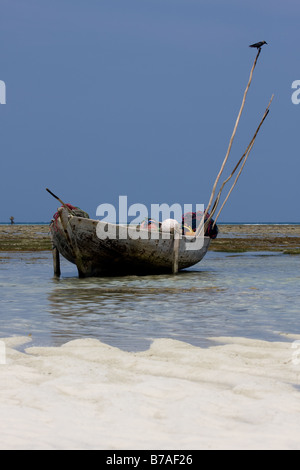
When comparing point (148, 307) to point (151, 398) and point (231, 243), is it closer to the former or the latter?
point (151, 398)

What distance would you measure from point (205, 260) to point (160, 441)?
21736 millimetres

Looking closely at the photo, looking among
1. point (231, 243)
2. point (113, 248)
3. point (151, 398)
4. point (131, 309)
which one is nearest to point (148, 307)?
point (131, 309)

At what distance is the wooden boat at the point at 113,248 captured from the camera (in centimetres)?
1606

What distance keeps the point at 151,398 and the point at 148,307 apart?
258 inches

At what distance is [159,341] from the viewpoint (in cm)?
757

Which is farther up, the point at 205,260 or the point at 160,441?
the point at 160,441

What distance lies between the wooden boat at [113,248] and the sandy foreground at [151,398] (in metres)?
8.92

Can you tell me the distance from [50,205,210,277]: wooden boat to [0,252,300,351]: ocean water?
42 centimetres

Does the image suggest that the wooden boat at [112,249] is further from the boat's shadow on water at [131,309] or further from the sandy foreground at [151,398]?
the sandy foreground at [151,398]

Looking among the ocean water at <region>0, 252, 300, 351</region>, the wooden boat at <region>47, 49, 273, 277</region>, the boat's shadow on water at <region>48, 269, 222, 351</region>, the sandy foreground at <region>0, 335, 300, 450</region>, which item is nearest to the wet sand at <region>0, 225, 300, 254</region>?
the wooden boat at <region>47, 49, 273, 277</region>

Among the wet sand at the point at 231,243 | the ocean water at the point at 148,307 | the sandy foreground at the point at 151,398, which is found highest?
the sandy foreground at the point at 151,398

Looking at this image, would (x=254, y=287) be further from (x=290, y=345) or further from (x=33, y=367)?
(x=33, y=367)

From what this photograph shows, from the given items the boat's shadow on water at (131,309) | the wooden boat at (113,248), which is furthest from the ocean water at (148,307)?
the wooden boat at (113,248)
